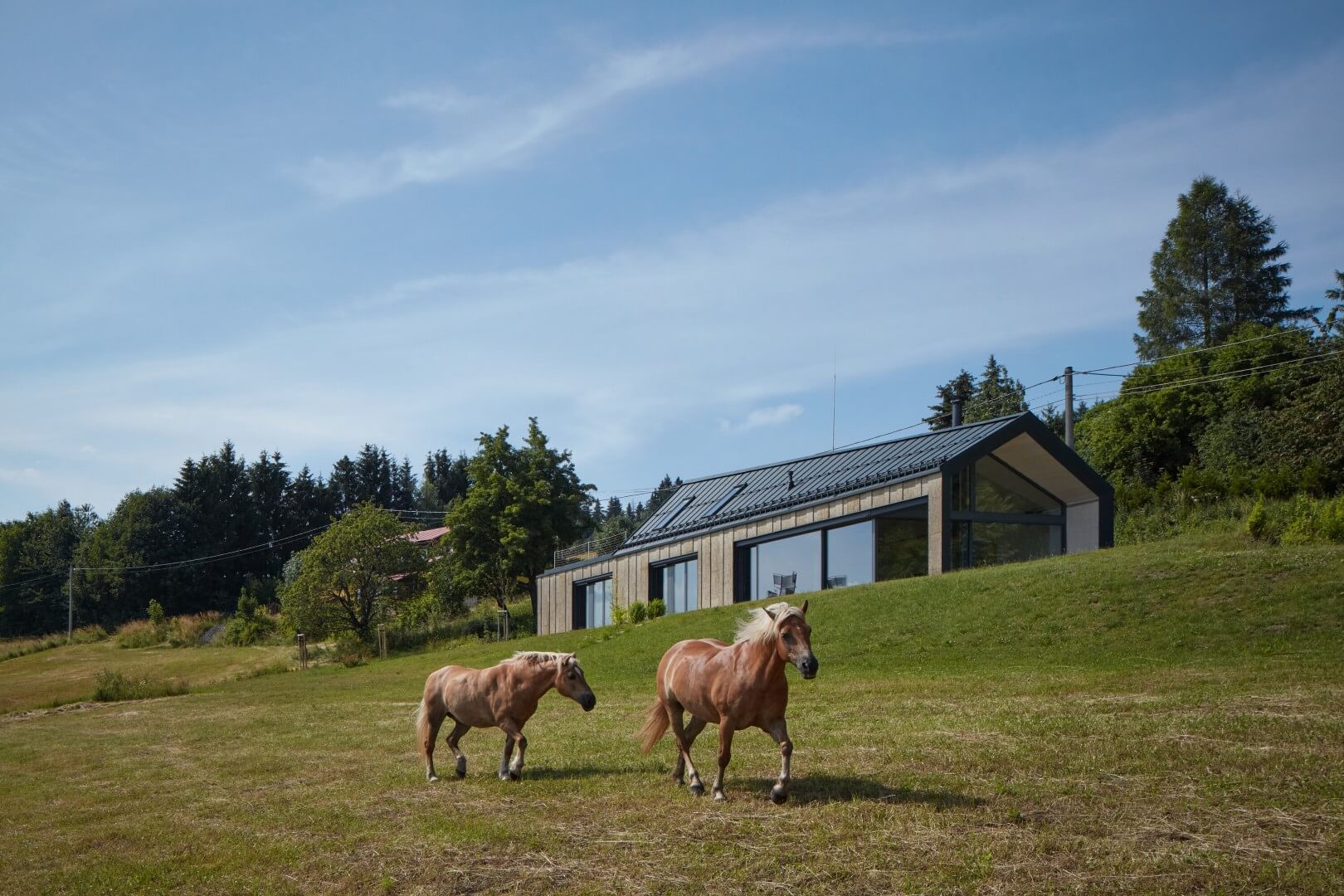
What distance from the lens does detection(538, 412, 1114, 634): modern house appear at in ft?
113

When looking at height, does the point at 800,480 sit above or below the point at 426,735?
above

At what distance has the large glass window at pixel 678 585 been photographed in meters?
42.4

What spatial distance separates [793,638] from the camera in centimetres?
927

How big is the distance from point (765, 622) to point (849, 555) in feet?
87.3

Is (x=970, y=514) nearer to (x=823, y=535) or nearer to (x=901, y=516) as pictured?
(x=901, y=516)

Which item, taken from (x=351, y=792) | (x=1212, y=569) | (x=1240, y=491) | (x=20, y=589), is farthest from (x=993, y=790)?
(x=20, y=589)

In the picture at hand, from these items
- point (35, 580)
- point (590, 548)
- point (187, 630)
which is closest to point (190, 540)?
point (35, 580)

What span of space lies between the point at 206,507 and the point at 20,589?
21975mm

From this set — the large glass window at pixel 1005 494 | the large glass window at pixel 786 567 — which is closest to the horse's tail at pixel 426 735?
the large glass window at pixel 786 567

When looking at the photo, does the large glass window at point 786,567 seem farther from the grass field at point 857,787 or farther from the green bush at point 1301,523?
the grass field at point 857,787

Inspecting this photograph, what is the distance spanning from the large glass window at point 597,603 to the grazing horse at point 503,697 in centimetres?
3543

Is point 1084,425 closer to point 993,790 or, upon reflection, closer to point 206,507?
point 993,790

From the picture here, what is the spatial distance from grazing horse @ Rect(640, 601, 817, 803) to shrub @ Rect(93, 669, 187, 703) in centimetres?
2878

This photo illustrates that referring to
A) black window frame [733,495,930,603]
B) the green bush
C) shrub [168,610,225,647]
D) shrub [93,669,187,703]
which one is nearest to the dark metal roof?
black window frame [733,495,930,603]
